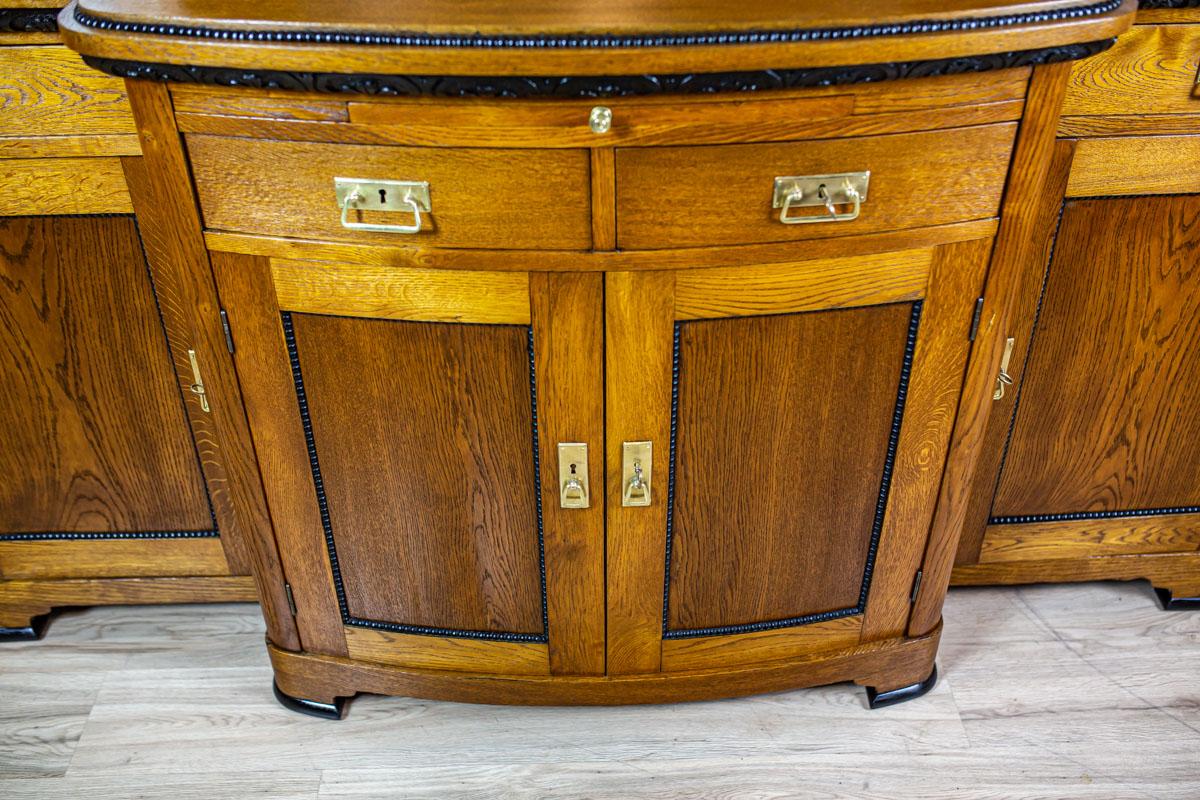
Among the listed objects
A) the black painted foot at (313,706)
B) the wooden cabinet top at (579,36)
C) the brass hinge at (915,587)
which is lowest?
the black painted foot at (313,706)

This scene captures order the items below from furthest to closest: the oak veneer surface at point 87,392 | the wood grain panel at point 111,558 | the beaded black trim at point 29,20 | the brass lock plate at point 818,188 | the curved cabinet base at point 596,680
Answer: the wood grain panel at point 111,558 → the curved cabinet base at point 596,680 → the oak veneer surface at point 87,392 → the beaded black trim at point 29,20 → the brass lock plate at point 818,188

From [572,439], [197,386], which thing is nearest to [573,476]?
[572,439]

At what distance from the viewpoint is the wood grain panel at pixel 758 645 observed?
120 centimetres

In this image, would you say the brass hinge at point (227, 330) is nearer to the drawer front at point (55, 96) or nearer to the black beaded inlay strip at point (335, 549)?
the black beaded inlay strip at point (335, 549)

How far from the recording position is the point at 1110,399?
125 centimetres

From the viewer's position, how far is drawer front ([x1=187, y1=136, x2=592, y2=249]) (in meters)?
0.86

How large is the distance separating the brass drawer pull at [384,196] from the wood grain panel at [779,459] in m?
0.28

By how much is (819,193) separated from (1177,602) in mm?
997

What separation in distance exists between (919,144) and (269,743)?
1.07 m

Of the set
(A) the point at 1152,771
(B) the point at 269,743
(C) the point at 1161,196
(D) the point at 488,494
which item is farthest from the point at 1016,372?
(B) the point at 269,743

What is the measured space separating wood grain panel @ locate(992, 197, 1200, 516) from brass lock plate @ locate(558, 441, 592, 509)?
599mm

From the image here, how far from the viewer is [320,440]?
1054 millimetres

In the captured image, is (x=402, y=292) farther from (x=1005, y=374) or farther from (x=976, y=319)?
(x=1005, y=374)

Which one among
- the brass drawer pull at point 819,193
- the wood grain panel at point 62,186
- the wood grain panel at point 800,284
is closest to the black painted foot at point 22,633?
the wood grain panel at point 62,186
